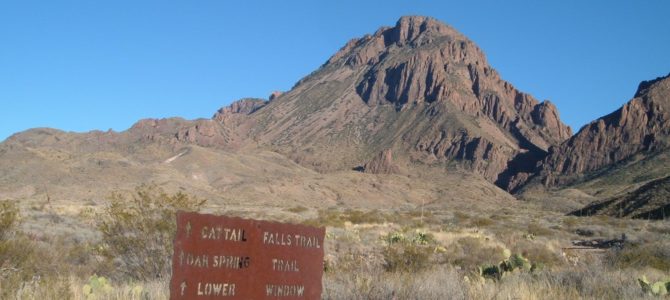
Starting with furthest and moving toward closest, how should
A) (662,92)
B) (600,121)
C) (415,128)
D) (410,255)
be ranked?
(415,128) < (600,121) < (662,92) < (410,255)

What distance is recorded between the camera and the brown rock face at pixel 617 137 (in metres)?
141

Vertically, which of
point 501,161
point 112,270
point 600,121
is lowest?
point 112,270

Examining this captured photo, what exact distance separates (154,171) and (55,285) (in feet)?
323

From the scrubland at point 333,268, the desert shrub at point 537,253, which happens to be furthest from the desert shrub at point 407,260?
the desert shrub at point 537,253

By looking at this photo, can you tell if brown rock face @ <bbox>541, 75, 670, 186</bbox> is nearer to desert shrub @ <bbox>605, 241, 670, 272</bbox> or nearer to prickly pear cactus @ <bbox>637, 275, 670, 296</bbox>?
desert shrub @ <bbox>605, 241, 670, 272</bbox>

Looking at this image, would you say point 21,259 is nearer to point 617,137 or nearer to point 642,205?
point 642,205

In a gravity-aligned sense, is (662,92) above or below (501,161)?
above

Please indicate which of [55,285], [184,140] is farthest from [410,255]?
[184,140]

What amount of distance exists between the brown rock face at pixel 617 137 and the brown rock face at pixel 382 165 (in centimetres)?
3706

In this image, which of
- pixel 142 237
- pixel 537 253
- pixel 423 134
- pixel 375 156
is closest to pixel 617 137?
pixel 423 134

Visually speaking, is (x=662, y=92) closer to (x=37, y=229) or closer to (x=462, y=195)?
(x=462, y=195)

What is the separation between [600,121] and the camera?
161 m

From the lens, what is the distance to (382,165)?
147 metres

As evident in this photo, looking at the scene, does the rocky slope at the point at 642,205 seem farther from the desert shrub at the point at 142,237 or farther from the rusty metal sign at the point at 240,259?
the rusty metal sign at the point at 240,259
